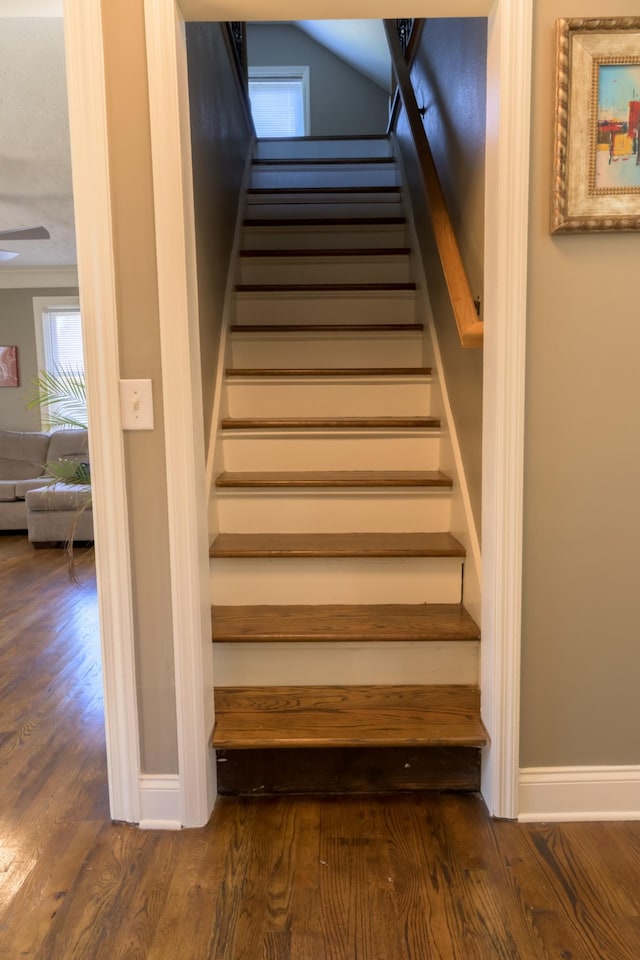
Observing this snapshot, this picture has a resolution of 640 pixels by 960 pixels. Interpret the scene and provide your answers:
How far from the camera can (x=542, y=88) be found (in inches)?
55.7

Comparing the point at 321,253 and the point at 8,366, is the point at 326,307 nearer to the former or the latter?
the point at 321,253

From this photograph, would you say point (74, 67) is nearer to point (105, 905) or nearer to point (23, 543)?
point (105, 905)

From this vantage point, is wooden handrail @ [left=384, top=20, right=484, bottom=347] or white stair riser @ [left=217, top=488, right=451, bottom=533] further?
white stair riser @ [left=217, top=488, right=451, bottom=533]

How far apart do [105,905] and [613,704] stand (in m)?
1.27

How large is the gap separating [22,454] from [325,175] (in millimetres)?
3418

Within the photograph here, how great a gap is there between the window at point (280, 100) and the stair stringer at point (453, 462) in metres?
3.50

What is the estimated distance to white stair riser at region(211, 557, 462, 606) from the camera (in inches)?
75.7

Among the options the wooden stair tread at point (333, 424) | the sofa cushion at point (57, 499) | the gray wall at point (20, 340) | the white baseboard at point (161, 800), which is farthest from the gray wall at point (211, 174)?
the gray wall at point (20, 340)

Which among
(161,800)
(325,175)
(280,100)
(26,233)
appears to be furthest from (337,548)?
(280,100)

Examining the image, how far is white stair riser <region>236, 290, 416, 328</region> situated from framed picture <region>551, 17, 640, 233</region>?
4.94ft

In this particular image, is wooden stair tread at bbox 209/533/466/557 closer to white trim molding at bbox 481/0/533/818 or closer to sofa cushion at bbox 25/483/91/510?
white trim molding at bbox 481/0/533/818

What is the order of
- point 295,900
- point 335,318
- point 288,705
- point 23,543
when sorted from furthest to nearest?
→ 1. point 23,543
2. point 335,318
3. point 288,705
4. point 295,900

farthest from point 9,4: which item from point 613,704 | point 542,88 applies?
point 613,704

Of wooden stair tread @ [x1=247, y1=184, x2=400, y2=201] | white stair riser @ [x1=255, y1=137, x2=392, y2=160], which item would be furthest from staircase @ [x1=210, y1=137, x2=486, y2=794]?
white stair riser @ [x1=255, y1=137, x2=392, y2=160]
